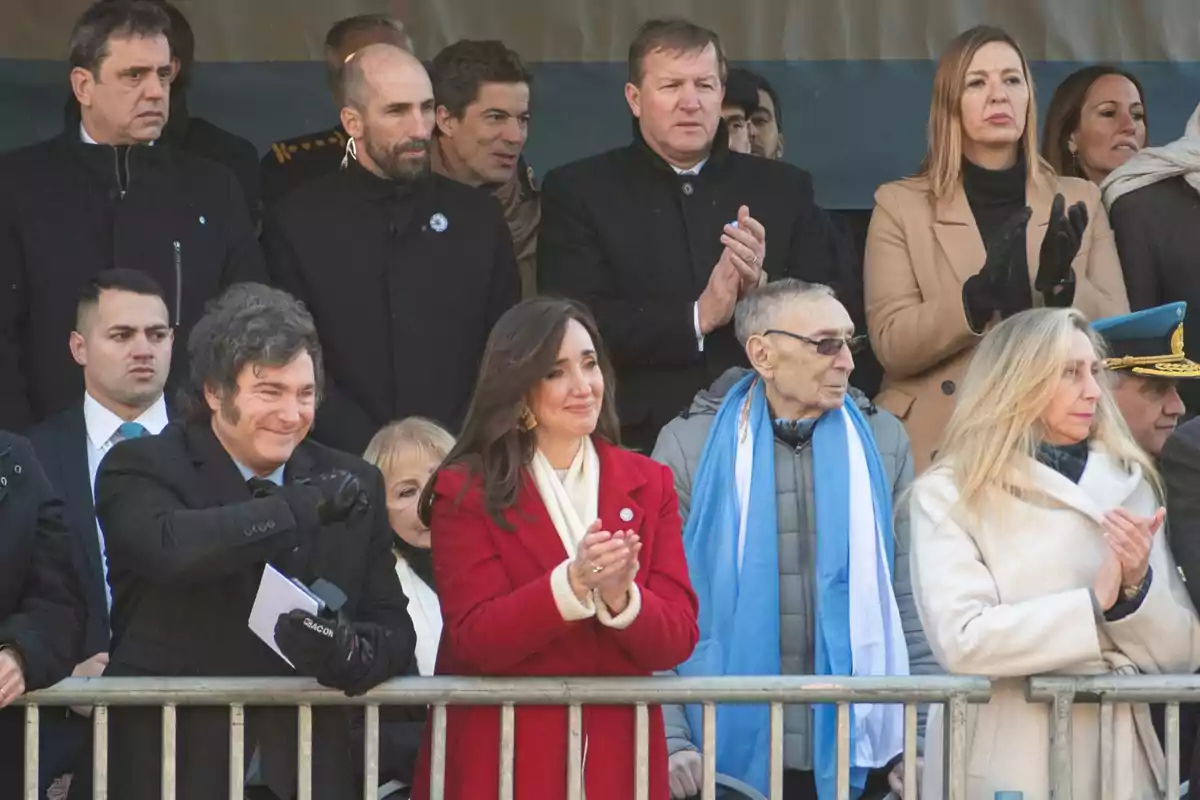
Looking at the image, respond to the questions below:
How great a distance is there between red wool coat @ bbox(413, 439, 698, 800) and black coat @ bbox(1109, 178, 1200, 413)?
222cm

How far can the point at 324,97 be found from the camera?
8.11 m

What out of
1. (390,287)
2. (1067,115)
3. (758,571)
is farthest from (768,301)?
(1067,115)

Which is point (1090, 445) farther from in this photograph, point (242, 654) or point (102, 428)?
point (102, 428)

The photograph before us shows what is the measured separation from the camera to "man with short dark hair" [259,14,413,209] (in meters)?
7.41

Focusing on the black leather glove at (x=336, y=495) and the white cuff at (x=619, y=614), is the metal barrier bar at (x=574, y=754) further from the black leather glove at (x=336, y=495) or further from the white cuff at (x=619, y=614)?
the black leather glove at (x=336, y=495)

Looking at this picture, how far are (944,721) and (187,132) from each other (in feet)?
11.7

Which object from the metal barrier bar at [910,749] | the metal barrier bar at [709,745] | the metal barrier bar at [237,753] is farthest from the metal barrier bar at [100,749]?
the metal barrier bar at [910,749]

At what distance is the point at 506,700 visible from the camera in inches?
193

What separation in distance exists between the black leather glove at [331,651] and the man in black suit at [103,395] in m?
1.25

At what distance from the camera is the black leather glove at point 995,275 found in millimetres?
6254

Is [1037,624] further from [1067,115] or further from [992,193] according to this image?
[1067,115]

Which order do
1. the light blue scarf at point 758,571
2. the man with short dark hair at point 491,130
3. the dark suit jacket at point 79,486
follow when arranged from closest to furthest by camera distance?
the light blue scarf at point 758,571
the dark suit jacket at point 79,486
the man with short dark hair at point 491,130

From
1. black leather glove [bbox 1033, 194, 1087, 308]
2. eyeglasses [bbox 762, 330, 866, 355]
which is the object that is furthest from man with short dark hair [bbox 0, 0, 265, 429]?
black leather glove [bbox 1033, 194, 1087, 308]

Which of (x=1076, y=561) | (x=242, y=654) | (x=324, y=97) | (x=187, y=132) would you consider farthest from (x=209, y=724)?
(x=324, y=97)
